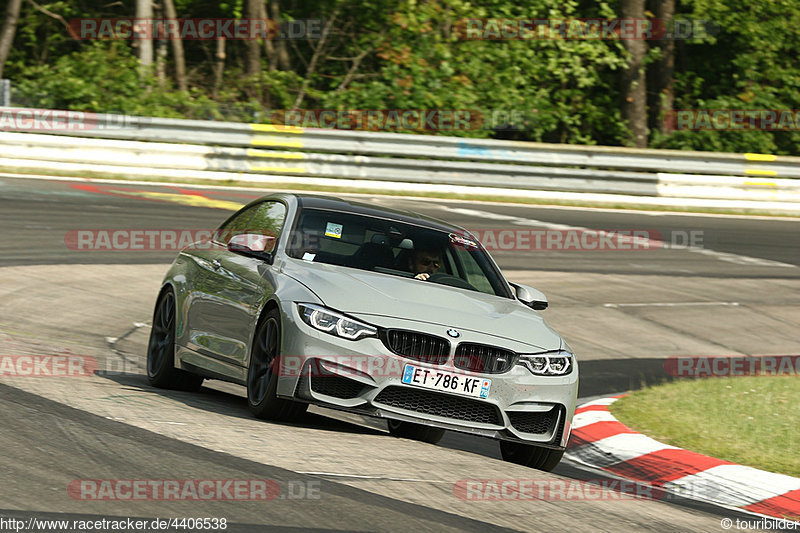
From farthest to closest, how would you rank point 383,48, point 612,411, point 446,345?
point 383,48 < point 612,411 < point 446,345

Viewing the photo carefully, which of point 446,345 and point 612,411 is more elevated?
point 446,345

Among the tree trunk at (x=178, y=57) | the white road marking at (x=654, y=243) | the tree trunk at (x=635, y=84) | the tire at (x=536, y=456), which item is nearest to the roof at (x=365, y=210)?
the tire at (x=536, y=456)

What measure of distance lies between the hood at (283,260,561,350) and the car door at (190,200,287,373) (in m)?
0.32

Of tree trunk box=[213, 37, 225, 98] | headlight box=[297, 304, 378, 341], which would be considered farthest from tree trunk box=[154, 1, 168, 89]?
headlight box=[297, 304, 378, 341]

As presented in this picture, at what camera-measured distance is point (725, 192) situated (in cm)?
2439

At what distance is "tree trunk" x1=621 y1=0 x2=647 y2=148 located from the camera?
2938cm

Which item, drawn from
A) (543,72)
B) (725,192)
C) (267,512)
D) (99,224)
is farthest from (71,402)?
(543,72)

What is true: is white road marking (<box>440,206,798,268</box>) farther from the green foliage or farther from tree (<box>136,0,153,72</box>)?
tree (<box>136,0,153,72</box>)

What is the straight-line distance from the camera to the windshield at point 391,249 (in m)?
8.34

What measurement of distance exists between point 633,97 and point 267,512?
25.6 meters

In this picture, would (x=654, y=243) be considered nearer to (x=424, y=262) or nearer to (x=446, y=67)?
(x=446, y=67)

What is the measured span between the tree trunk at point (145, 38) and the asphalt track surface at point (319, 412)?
6.87 meters

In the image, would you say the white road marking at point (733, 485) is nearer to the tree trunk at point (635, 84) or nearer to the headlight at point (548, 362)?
the headlight at point (548, 362)

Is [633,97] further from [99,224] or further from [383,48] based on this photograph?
[99,224]
